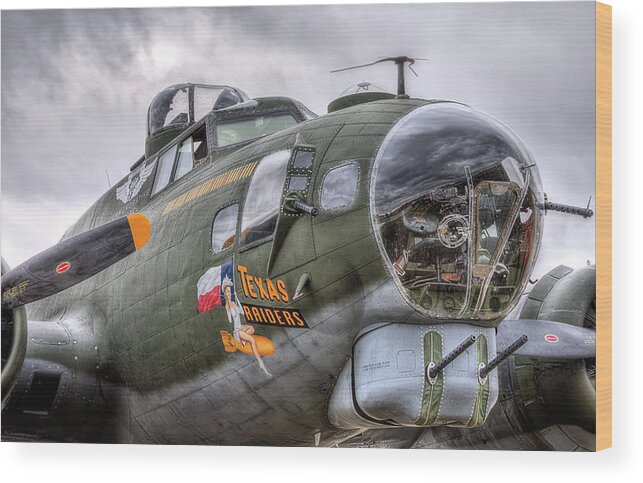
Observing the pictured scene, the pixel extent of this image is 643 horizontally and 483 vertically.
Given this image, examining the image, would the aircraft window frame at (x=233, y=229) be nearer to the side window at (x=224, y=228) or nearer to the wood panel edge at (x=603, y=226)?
the side window at (x=224, y=228)

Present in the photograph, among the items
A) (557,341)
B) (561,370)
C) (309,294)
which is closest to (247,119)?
(309,294)

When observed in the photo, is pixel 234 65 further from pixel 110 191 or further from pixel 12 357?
pixel 12 357

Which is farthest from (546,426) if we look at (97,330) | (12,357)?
(12,357)

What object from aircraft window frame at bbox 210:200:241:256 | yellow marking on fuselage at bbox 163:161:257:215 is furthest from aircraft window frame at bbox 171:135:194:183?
aircraft window frame at bbox 210:200:241:256

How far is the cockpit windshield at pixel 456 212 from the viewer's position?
26.2ft

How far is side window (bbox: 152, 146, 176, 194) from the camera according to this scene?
1061 cm

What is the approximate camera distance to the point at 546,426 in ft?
34.6

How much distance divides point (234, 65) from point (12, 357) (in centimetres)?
374

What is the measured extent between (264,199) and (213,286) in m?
0.96

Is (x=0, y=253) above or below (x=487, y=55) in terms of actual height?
below

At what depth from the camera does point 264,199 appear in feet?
28.3

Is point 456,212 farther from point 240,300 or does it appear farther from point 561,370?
point 561,370

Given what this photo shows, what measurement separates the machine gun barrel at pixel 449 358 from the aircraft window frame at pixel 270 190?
172 cm

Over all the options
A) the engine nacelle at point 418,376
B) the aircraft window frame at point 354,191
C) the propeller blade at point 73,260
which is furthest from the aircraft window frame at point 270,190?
the propeller blade at point 73,260
